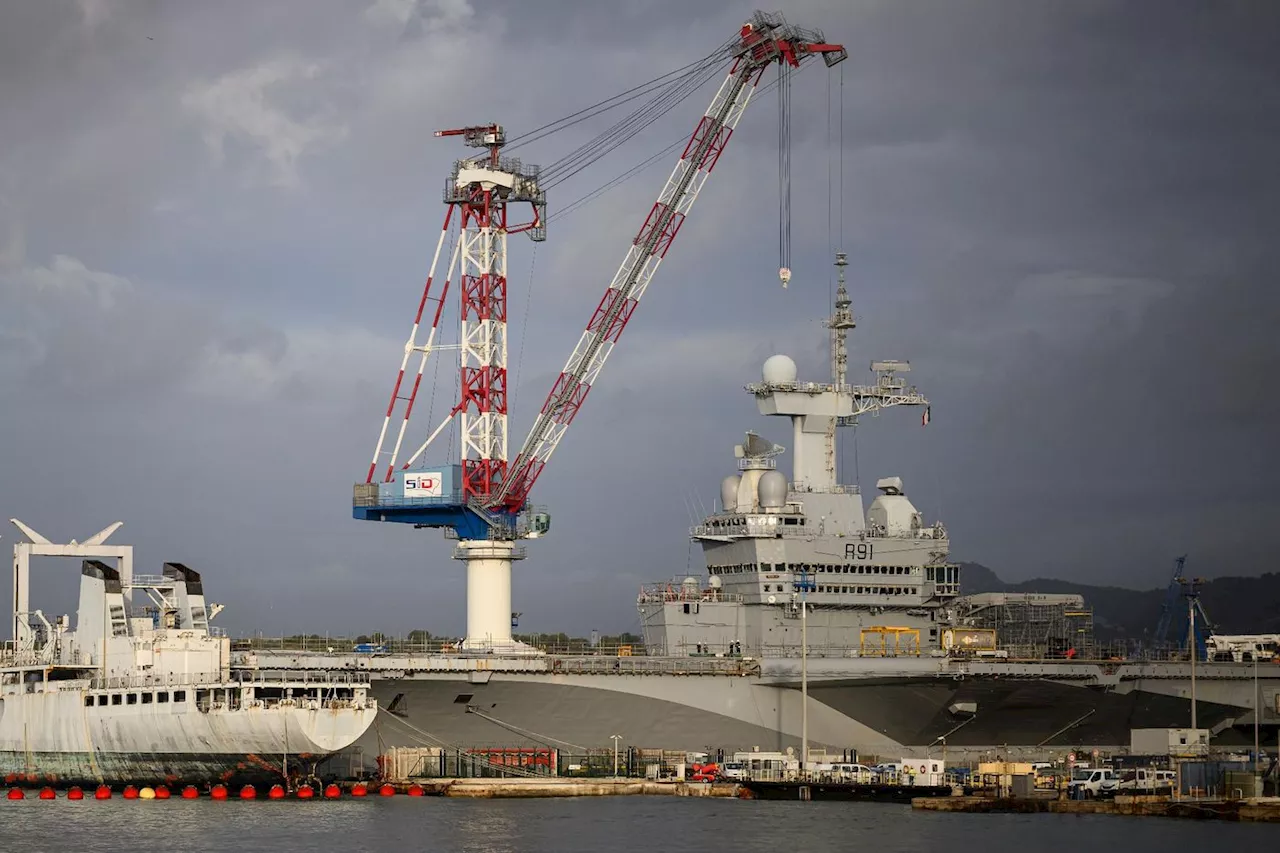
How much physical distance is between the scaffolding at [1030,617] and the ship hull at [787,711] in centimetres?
535

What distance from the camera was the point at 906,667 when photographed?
199 feet

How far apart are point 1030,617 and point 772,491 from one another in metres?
12.6

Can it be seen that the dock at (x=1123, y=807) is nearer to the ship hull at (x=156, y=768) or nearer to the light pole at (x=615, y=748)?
the light pole at (x=615, y=748)

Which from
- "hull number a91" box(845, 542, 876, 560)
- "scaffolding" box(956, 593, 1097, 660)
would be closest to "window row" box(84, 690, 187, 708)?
"hull number a91" box(845, 542, 876, 560)

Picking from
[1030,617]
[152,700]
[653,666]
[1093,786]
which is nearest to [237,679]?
[152,700]

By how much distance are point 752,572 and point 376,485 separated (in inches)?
558

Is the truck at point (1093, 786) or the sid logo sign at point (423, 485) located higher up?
the sid logo sign at point (423, 485)

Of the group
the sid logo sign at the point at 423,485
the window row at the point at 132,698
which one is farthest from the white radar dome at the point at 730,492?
the window row at the point at 132,698

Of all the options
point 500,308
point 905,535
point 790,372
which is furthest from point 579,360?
point 905,535

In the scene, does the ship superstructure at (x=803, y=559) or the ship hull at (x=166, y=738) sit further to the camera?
the ship superstructure at (x=803, y=559)

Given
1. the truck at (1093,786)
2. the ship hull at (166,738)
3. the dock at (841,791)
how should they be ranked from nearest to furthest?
the ship hull at (166,738)
the truck at (1093,786)
the dock at (841,791)

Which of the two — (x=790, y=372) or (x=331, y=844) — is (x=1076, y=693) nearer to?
(x=790, y=372)

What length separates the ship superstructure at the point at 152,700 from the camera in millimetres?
54062

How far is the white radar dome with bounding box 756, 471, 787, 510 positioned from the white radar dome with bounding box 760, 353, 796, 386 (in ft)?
13.9
